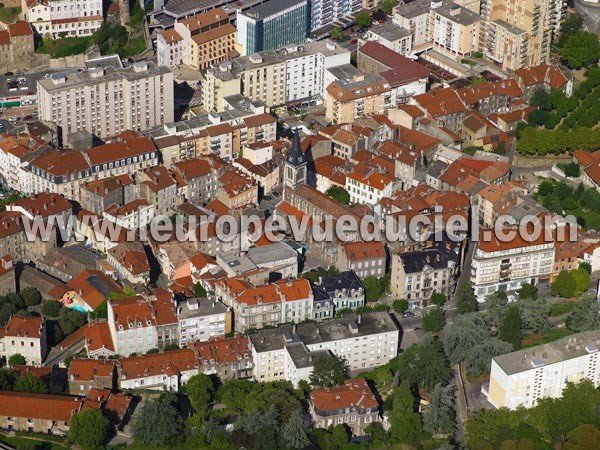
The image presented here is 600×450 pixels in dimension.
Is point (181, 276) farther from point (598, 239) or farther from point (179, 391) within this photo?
point (598, 239)

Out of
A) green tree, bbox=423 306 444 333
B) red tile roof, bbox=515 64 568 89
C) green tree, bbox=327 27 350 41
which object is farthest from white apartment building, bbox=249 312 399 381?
green tree, bbox=327 27 350 41

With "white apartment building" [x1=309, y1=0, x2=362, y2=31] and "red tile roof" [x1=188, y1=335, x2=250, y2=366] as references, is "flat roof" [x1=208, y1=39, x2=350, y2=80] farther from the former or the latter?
"red tile roof" [x1=188, y1=335, x2=250, y2=366]

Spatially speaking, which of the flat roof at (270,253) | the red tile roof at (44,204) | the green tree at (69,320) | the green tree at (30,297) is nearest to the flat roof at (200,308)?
the flat roof at (270,253)

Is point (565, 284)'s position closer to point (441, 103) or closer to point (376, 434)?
point (376, 434)

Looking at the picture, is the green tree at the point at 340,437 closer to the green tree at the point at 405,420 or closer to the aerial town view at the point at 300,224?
the aerial town view at the point at 300,224

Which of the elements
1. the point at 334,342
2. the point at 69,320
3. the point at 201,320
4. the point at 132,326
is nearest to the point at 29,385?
the point at 69,320

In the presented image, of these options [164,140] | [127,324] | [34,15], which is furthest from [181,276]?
[34,15]
